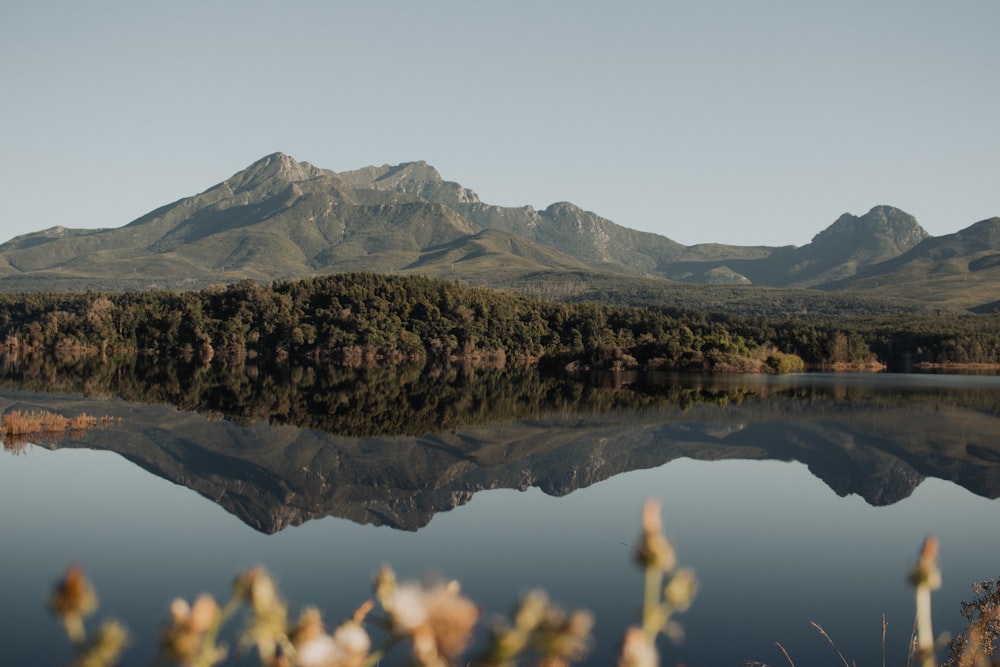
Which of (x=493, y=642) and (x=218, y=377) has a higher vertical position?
(x=493, y=642)

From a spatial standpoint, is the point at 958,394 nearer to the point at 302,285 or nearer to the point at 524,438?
the point at 524,438

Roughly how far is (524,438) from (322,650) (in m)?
42.2

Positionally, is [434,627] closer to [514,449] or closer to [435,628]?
[435,628]

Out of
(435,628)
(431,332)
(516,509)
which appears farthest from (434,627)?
(431,332)

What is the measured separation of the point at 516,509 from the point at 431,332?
325 feet

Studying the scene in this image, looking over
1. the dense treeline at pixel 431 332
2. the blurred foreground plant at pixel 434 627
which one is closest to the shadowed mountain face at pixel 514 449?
the blurred foreground plant at pixel 434 627

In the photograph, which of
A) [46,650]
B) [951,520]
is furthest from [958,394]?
[46,650]

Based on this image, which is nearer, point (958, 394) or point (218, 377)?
point (958, 394)

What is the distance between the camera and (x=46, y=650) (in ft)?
48.9

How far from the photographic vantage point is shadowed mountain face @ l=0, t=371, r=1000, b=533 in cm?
3000

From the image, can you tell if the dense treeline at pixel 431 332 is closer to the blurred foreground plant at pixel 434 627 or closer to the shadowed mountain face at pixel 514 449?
the shadowed mountain face at pixel 514 449

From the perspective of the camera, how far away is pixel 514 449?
132 ft

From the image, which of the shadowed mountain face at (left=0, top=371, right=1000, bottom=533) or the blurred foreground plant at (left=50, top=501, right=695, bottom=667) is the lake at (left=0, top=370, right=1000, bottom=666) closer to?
the shadowed mountain face at (left=0, top=371, right=1000, bottom=533)

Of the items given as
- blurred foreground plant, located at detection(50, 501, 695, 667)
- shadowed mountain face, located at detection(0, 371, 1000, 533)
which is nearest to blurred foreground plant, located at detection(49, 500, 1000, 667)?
blurred foreground plant, located at detection(50, 501, 695, 667)
